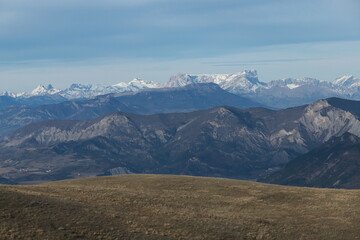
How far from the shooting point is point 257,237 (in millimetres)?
60250

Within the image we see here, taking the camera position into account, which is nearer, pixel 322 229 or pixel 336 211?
pixel 322 229

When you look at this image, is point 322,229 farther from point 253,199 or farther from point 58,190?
point 58,190

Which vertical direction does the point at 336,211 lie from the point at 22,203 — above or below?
below

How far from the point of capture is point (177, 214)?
68938 mm

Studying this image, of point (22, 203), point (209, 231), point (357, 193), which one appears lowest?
point (357, 193)

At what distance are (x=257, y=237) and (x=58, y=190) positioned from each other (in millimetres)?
42864

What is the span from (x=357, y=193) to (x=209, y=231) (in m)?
51.8

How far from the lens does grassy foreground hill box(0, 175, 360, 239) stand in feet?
184

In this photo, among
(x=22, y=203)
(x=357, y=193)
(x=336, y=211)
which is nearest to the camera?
(x=22, y=203)

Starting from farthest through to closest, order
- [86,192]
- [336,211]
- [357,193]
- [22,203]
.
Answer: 1. [357,193]
2. [86,192]
3. [336,211]
4. [22,203]

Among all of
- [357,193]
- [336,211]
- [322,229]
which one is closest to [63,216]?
[322,229]

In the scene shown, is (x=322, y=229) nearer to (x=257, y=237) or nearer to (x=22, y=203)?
(x=257, y=237)

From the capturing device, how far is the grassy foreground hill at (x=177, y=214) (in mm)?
56156

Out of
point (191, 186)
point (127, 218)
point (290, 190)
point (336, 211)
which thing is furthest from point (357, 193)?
point (127, 218)
